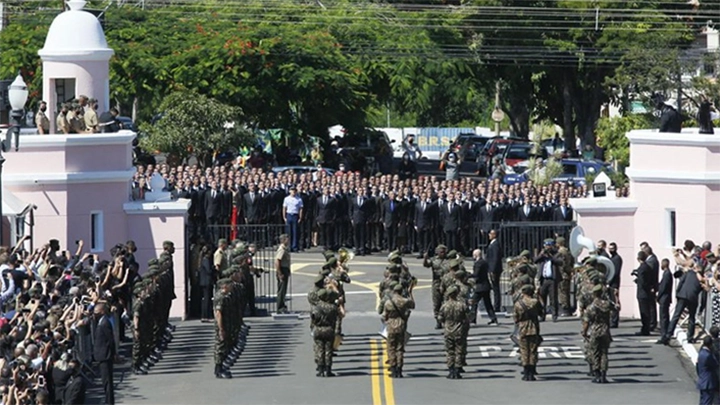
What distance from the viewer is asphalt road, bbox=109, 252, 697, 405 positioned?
27.6 metres

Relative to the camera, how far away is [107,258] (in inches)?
1431

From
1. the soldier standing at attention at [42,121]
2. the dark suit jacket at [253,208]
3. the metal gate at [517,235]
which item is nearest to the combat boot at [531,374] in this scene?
the metal gate at [517,235]

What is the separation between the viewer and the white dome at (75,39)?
124 feet

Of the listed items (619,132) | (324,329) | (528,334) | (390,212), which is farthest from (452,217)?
(619,132)

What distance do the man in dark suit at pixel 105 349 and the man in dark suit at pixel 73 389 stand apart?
8.07ft

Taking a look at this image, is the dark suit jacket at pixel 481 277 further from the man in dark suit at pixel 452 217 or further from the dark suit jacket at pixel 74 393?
the dark suit jacket at pixel 74 393

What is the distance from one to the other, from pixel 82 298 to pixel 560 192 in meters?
16.6

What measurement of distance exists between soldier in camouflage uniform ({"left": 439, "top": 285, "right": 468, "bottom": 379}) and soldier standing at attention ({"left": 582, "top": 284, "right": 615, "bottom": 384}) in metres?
1.95

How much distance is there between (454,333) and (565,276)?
247 inches

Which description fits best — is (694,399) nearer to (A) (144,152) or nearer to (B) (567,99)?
(A) (144,152)

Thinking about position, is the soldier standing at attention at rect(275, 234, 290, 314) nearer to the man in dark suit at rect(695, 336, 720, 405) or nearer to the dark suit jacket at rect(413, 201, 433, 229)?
the dark suit jacket at rect(413, 201, 433, 229)

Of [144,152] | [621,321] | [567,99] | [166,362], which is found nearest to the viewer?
[166,362]

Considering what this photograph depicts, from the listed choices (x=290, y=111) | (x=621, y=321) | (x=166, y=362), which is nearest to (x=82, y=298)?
(x=166, y=362)

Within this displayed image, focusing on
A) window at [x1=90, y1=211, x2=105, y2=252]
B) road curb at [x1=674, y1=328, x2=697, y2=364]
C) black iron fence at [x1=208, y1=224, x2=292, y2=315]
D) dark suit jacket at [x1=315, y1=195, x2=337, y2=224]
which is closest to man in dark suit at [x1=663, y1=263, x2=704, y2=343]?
road curb at [x1=674, y1=328, x2=697, y2=364]
